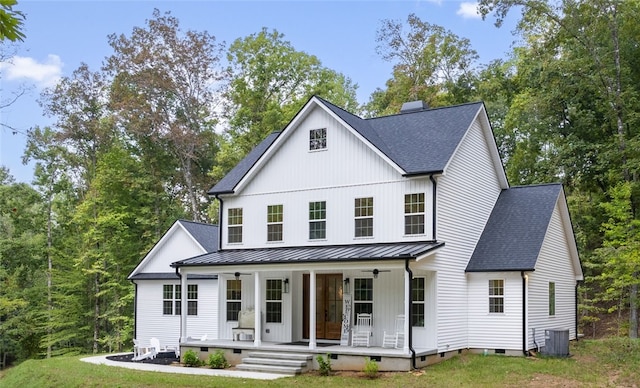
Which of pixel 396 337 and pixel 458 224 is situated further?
pixel 458 224

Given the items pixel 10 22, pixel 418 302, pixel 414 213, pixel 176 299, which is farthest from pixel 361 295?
pixel 10 22

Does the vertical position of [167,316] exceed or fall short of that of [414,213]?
it falls short

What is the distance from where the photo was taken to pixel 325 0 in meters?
25.2

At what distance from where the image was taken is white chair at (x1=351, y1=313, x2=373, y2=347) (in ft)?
60.3

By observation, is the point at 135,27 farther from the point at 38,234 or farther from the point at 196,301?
the point at 196,301

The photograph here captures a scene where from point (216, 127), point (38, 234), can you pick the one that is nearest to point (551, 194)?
point (216, 127)

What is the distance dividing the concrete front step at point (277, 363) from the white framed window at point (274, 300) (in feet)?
7.55

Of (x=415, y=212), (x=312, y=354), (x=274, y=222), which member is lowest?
(x=312, y=354)

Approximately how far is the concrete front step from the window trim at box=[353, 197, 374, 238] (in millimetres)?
3982

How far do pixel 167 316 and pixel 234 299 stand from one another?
410 centimetres

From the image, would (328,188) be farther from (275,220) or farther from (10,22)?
(10,22)

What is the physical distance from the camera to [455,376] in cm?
1562

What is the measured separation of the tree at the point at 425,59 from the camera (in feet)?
123

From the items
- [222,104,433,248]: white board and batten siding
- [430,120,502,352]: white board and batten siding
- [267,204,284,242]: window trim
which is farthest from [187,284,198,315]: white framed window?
[430,120,502,352]: white board and batten siding
